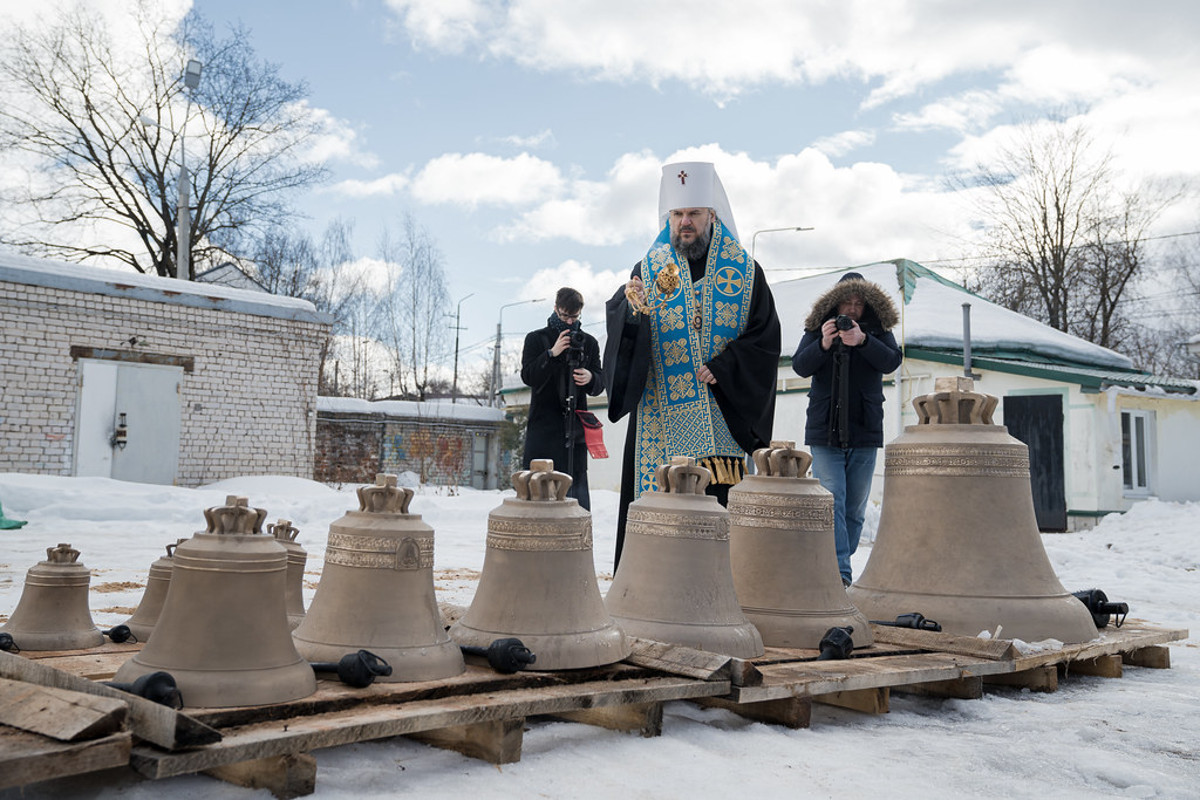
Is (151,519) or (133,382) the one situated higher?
(133,382)

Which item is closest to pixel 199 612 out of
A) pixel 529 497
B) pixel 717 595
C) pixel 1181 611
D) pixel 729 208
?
pixel 529 497

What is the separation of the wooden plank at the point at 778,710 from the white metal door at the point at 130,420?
1424cm

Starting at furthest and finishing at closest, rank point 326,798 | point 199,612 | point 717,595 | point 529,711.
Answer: point 717,595 → point 529,711 → point 199,612 → point 326,798

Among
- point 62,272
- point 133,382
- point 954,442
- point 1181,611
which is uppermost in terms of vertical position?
point 62,272

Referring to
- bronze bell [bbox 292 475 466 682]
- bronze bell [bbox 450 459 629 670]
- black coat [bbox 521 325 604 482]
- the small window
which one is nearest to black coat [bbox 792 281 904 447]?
black coat [bbox 521 325 604 482]

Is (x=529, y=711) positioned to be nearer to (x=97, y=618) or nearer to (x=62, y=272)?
(x=97, y=618)

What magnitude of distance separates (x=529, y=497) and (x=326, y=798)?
1192 mm

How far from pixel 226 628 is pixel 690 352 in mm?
2850

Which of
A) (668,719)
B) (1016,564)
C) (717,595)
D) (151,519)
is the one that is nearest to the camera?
(668,719)

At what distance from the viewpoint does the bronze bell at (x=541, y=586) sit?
3064mm

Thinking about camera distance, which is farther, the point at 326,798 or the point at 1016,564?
the point at 1016,564

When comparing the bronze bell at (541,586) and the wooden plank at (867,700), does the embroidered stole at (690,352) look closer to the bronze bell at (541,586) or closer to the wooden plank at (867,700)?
the wooden plank at (867,700)

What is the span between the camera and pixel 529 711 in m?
2.59

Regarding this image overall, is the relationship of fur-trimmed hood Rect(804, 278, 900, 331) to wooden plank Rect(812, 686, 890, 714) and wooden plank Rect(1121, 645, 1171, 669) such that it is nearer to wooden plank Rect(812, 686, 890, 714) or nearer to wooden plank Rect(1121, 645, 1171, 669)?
wooden plank Rect(1121, 645, 1171, 669)
